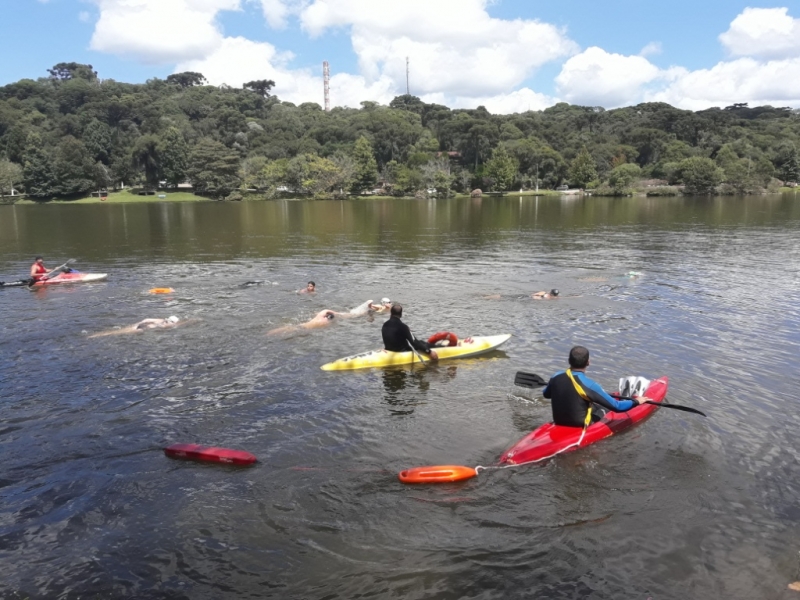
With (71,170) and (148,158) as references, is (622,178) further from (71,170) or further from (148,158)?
(71,170)

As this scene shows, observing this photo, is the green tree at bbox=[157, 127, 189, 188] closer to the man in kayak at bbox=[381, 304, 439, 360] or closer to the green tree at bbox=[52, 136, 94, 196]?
the green tree at bbox=[52, 136, 94, 196]

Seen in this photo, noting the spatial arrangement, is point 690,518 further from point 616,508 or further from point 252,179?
point 252,179

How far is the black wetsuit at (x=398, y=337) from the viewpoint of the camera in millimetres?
16922

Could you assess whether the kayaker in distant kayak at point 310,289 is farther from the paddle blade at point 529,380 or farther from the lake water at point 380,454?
the paddle blade at point 529,380

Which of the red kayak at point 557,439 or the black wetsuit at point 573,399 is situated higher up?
the black wetsuit at point 573,399

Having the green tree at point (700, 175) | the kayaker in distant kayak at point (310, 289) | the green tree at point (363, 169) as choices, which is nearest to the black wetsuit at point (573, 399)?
the kayaker in distant kayak at point (310, 289)

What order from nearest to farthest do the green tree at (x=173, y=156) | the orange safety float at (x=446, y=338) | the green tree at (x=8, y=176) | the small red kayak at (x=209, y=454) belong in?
the small red kayak at (x=209, y=454)
the orange safety float at (x=446, y=338)
the green tree at (x=8, y=176)
the green tree at (x=173, y=156)

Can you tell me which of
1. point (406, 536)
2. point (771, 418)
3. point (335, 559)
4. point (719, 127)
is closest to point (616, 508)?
point (406, 536)

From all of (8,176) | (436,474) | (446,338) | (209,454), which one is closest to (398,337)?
(446,338)

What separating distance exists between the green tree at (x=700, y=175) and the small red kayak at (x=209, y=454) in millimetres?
139684

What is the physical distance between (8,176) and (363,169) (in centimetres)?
8000

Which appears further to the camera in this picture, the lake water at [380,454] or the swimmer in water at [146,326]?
the swimmer in water at [146,326]

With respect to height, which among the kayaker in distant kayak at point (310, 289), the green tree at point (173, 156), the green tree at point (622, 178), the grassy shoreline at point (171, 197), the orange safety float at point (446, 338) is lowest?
the orange safety float at point (446, 338)

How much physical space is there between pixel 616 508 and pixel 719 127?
599 feet
